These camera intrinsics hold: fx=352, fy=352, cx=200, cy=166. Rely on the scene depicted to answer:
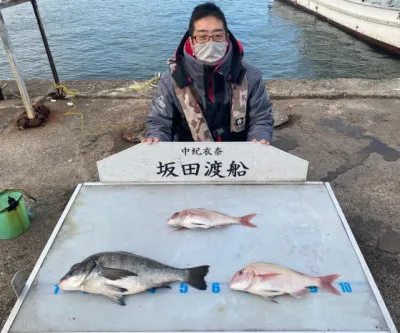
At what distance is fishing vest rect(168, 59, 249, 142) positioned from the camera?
11.6ft

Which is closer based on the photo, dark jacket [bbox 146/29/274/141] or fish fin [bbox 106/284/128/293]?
fish fin [bbox 106/284/128/293]

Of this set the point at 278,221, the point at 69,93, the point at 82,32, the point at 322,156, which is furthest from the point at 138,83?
the point at 82,32

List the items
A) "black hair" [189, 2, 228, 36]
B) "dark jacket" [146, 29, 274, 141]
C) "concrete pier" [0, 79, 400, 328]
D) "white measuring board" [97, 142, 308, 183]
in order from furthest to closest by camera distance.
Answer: "concrete pier" [0, 79, 400, 328], "dark jacket" [146, 29, 274, 141], "black hair" [189, 2, 228, 36], "white measuring board" [97, 142, 308, 183]

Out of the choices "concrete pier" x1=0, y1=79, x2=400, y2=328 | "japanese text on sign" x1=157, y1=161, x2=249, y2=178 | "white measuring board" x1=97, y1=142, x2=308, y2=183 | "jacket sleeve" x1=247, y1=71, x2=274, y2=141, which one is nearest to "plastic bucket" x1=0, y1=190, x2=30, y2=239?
"concrete pier" x1=0, y1=79, x2=400, y2=328

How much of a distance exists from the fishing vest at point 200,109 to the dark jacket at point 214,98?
0.06 m

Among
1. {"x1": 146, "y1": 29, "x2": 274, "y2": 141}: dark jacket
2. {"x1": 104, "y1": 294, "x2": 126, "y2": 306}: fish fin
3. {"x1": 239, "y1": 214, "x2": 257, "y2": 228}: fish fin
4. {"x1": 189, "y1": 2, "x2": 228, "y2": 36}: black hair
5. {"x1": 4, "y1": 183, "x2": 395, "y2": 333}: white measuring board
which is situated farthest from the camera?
{"x1": 146, "y1": 29, "x2": 274, "y2": 141}: dark jacket

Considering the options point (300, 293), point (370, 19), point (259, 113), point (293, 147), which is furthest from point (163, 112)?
point (370, 19)

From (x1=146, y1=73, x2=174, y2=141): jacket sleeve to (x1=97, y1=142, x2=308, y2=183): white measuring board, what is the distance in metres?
0.71

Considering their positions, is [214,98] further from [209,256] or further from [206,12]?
[209,256]

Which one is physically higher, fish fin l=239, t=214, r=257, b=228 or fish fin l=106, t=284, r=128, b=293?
fish fin l=106, t=284, r=128, b=293

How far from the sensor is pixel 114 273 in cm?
203

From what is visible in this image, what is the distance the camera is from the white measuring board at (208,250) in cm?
186

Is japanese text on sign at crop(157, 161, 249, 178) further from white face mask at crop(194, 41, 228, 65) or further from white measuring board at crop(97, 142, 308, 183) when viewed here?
white face mask at crop(194, 41, 228, 65)

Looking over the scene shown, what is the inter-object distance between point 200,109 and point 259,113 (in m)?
0.63
